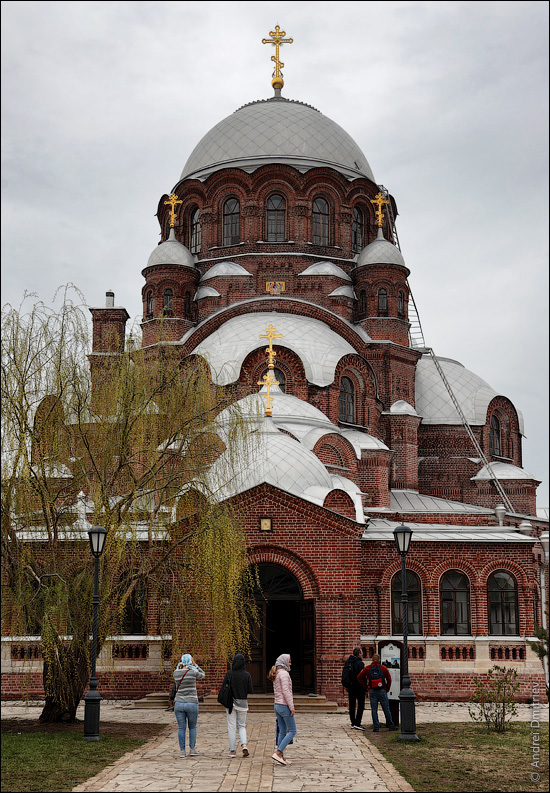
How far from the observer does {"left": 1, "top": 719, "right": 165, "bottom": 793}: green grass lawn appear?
1093 centimetres

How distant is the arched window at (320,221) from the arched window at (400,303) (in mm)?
3404

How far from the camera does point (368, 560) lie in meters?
22.6

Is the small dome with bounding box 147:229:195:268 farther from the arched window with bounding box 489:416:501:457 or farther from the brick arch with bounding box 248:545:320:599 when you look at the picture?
the brick arch with bounding box 248:545:320:599

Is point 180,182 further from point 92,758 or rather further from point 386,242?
point 92,758

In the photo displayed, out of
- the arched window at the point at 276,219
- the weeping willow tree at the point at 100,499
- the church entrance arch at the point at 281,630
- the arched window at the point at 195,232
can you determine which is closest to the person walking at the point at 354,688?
the weeping willow tree at the point at 100,499

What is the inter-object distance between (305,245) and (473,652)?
16.6 meters

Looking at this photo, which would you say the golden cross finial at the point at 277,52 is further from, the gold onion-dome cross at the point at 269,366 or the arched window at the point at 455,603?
the arched window at the point at 455,603

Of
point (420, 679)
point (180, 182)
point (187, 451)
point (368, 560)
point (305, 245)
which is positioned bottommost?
point (420, 679)

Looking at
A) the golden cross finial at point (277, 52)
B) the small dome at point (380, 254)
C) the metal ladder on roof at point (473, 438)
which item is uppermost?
the golden cross finial at point (277, 52)

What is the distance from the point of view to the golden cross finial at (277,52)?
1511 inches

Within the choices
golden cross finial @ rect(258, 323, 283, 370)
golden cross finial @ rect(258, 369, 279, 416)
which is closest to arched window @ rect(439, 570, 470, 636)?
golden cross finial @ rect(258, 369, 279, 416)

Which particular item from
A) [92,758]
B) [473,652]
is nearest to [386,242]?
[473,652]

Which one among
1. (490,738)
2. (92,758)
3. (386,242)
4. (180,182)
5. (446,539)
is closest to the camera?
(92,758)

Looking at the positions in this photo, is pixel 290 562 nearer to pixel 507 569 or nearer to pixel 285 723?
pixel 507 569
